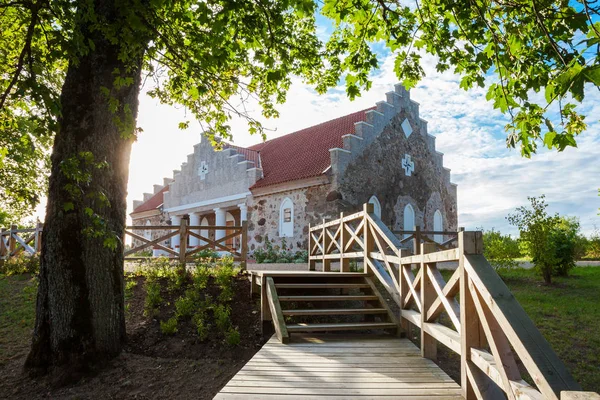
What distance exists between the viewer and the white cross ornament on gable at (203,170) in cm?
2155

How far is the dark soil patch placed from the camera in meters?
5.33

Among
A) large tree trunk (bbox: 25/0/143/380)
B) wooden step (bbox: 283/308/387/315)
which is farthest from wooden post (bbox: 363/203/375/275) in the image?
large tree trunk (bbox: 25/0/143/380)

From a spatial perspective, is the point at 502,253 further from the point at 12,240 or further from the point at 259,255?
the point at 12,240

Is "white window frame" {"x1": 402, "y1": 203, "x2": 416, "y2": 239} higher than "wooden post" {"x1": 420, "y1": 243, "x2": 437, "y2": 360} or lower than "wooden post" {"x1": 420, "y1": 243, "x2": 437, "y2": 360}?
higher

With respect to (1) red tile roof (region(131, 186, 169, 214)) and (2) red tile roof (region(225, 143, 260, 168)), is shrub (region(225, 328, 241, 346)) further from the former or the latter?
(1) red tile roof (region(131, 186, 169, 214))

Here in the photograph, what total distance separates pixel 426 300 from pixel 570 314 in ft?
18.5

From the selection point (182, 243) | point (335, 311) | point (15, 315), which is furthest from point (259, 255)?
point (335, 311)

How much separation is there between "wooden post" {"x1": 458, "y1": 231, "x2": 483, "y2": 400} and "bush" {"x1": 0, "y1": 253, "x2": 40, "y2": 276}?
44.2ft

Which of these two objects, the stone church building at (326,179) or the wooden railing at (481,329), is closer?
the wooden railing at (481,329)

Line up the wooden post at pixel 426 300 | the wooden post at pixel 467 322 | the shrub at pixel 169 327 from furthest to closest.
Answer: the shrub at pixel 169 327
the wooden post at pixel 426 300
the wooden post at pixel 467 322

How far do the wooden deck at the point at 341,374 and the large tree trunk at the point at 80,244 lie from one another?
8.33ft

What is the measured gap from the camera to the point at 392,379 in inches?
164

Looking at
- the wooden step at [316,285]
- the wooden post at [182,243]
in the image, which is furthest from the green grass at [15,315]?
the wooden step at [316,285]

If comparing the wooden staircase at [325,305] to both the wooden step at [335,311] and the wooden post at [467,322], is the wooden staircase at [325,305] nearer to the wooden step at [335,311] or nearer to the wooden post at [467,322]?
the wooden step at [335,311]
